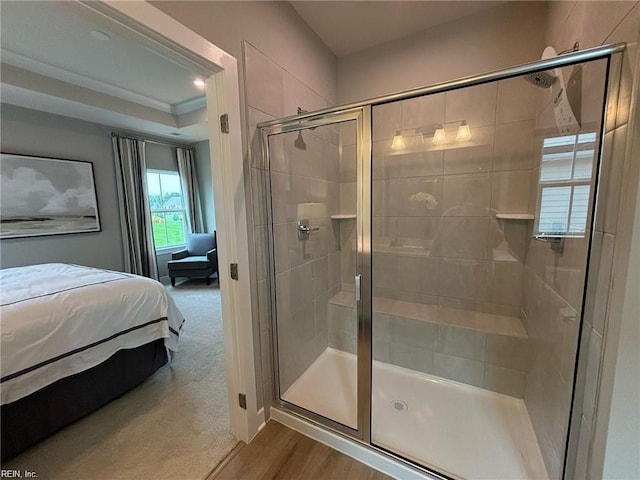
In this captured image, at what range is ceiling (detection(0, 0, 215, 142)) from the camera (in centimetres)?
210

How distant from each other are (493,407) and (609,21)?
6.72ft

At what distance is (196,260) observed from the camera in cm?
472

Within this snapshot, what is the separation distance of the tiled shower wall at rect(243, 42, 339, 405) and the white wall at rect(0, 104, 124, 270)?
3.76 meters

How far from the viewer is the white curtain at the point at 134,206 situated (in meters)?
4.28

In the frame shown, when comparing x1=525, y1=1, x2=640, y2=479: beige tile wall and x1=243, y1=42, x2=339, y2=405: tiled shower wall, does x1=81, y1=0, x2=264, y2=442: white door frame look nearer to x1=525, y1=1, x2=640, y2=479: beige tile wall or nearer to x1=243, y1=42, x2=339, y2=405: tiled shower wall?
x1=243, y1=42, x2=339, y2=405: tiled shower wall

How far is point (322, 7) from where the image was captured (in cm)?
179

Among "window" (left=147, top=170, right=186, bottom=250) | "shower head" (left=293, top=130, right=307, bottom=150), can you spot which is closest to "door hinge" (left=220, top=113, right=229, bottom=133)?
"shower head" (left=293, top=130, right=307, bottom=150)

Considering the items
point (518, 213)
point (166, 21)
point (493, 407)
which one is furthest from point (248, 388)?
point (518, 213)

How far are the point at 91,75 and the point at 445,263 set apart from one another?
4.12m

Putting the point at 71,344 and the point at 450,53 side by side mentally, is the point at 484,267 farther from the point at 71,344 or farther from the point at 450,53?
the point at 71,344

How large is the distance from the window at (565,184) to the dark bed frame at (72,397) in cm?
276

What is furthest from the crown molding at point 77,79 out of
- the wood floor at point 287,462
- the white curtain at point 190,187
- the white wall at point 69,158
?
the wood floor at point 287,462

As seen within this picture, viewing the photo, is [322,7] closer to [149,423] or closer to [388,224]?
[388,224]

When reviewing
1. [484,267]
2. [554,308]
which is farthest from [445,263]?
[554,308]
